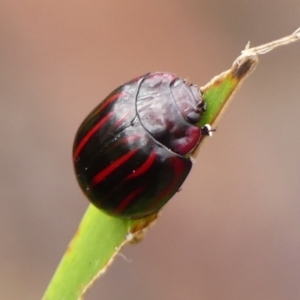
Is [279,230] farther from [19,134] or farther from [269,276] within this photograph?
[19,134]

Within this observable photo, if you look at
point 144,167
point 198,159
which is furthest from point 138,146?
point 198,159

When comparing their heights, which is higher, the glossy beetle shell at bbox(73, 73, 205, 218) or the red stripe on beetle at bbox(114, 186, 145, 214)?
the glossy beetle shell at bbox(73, 73, 205, 218)

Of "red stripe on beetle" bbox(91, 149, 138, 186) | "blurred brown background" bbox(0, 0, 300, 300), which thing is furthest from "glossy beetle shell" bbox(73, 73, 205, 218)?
"blurred brown background" bbox(0, 0, 300, 300)

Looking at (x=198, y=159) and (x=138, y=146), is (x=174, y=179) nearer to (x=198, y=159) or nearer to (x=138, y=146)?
(x=138, y=146)

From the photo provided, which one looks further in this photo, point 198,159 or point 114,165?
point 198,159

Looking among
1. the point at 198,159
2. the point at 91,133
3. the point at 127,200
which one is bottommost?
the point at 127,200

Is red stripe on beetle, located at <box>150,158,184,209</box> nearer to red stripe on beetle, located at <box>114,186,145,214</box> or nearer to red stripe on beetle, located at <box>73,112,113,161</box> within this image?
red stripe on beetle, located at <box>114,186,145,214</box>

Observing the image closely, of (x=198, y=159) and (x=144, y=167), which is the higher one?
(x=198, y=159)
